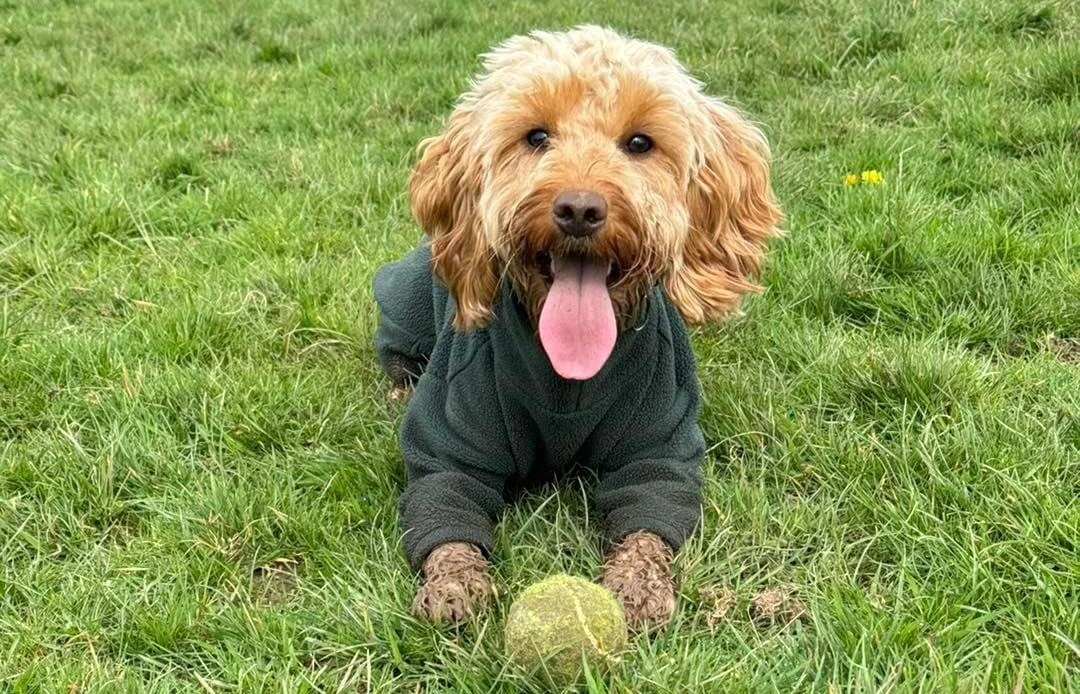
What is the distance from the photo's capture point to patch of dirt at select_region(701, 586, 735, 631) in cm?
246

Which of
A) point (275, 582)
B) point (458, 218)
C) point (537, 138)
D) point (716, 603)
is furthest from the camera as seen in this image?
point (458, 218)

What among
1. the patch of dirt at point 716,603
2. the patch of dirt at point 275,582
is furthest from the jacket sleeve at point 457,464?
the patch of dirt at point 716,603

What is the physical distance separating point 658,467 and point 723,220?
2.28ft

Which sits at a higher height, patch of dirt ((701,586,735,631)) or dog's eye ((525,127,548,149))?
dog's eye ((525,127,548,149))

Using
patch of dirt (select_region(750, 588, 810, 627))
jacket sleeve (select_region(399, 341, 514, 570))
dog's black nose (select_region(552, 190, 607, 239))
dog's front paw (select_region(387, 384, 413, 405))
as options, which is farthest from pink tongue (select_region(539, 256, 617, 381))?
dog's front paw (select_region(387, 384, 413, 405))

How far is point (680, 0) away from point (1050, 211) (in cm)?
449

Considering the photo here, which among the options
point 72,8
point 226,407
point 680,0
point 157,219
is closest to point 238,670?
point 226,407

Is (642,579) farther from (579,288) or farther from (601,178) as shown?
(601,178)

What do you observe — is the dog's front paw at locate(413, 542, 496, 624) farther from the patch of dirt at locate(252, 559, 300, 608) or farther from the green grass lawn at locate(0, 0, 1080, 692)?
the patch of dirt at locate(252, 559, 300, 608)

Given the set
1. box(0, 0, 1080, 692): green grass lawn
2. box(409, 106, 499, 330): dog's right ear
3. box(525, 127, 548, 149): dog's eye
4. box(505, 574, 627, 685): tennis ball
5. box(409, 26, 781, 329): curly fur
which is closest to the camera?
box(505, 574, 627, 685): tennis ball

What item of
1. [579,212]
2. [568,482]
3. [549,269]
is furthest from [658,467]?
[579,212]

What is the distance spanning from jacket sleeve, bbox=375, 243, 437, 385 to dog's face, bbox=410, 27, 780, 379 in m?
0.65

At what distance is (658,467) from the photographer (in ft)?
9.05

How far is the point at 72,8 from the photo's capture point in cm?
925
